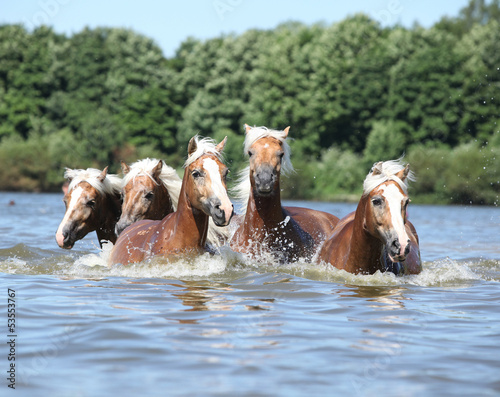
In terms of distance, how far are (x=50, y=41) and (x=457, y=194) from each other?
38.8 m

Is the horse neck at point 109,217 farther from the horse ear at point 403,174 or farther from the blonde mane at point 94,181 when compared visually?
the horse ear at point 403,174

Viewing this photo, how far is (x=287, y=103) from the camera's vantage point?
172 feet

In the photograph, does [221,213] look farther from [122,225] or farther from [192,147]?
[122,225]

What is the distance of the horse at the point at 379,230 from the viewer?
6.32 meters

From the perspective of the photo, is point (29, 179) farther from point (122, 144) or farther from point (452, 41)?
point (452, 41)

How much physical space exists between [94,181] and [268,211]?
2.20m

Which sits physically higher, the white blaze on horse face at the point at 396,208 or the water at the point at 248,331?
the white blaze on horse face at the point at 396,208

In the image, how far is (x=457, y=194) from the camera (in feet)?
130

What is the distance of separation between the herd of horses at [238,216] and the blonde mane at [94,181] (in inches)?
0.5

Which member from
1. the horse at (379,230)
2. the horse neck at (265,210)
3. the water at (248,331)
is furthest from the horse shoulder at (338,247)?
the horse neck at (265,210)

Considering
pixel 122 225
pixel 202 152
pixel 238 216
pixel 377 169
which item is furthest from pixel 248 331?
pixel 238 216

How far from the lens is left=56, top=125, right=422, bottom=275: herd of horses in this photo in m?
6.50

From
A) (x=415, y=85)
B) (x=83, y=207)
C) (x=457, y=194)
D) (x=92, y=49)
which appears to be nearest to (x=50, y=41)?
(x=92, y=49)

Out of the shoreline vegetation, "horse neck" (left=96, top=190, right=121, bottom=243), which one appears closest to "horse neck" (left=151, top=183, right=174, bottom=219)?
"horse neck" (left=96, top=190, right=121, bottom=243)
